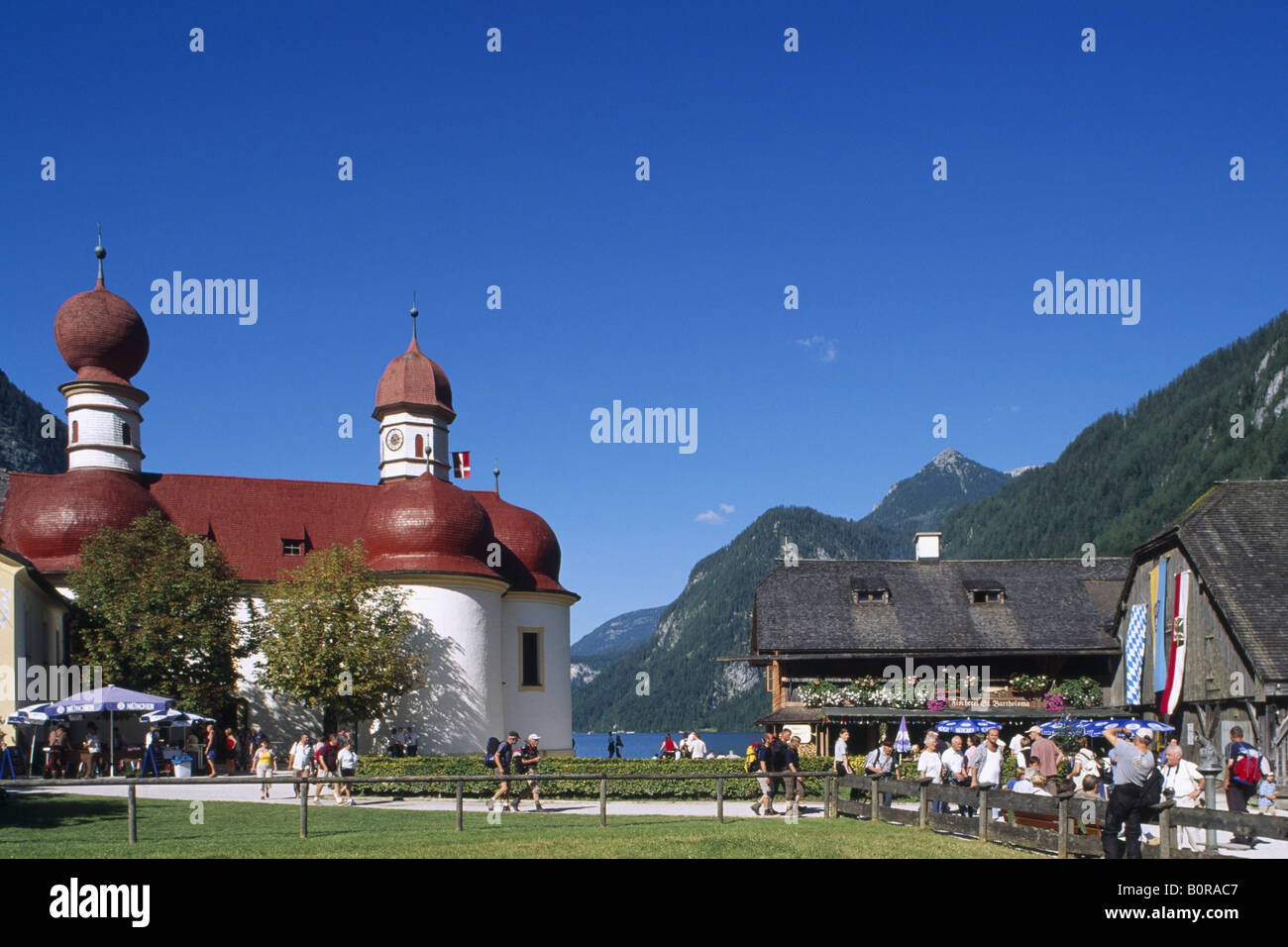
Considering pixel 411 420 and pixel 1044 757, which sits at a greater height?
pixel 411 420

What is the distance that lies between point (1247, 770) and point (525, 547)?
35.8 m

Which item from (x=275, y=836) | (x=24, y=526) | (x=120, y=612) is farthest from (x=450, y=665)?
(x=275, y=836)

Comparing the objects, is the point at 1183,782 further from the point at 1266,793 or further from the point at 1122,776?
the point at 1266,793

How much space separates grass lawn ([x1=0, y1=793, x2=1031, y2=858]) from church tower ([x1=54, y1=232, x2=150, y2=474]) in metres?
23.2

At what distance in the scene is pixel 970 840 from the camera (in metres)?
18.2

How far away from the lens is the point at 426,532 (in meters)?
46.3

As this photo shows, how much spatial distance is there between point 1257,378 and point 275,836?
14505 centimetres

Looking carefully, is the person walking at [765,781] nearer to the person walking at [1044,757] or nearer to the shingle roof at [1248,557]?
the person walking at [1044,757]

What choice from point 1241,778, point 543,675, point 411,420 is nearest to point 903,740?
point 1241,778

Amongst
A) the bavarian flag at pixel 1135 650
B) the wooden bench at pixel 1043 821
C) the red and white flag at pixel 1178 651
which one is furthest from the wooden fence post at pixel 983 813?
the bavarian flag at pixel 1135 650

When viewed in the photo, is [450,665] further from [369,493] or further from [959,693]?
[959,693]

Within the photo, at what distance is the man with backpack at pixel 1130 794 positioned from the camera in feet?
46.3
